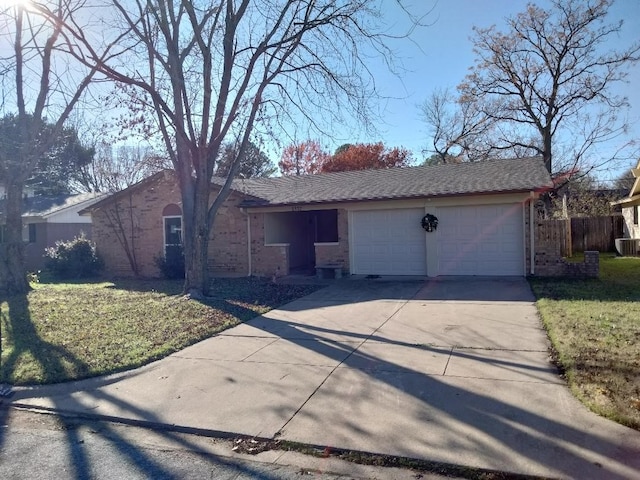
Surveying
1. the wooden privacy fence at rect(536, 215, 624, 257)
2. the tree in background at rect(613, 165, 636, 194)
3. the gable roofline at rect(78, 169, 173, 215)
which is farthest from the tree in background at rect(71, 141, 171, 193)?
the tree in background at rect(613, 165, 636, 194)

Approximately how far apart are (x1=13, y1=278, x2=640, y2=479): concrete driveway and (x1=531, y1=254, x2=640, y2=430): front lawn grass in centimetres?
25

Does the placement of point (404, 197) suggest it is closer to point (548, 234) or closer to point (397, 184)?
point (397, 184)

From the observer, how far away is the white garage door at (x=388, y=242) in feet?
49.4

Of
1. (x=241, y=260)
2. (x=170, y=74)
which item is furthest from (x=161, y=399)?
(x=241, y=260)

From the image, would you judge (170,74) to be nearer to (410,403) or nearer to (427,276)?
(427,276)

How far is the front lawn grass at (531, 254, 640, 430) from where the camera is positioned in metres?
4.76

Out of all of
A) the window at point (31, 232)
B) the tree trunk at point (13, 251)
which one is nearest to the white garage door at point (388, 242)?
the tree trunk at point (13, 251)

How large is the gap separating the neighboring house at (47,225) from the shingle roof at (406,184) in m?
13.4

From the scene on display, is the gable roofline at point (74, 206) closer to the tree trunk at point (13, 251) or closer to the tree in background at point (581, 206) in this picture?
the tree trunk at point (13, 251)

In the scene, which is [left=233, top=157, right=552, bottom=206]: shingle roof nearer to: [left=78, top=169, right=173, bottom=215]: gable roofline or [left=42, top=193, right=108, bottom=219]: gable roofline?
[left=78, top=169, right=173, bottom=215]: gable roofline

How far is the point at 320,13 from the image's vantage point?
11.8m

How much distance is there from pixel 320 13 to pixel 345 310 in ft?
23.5

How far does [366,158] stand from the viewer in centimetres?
3862

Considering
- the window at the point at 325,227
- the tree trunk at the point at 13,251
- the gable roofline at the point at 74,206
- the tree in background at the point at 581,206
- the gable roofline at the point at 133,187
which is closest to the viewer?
the tree trunk at the point at 13,251
